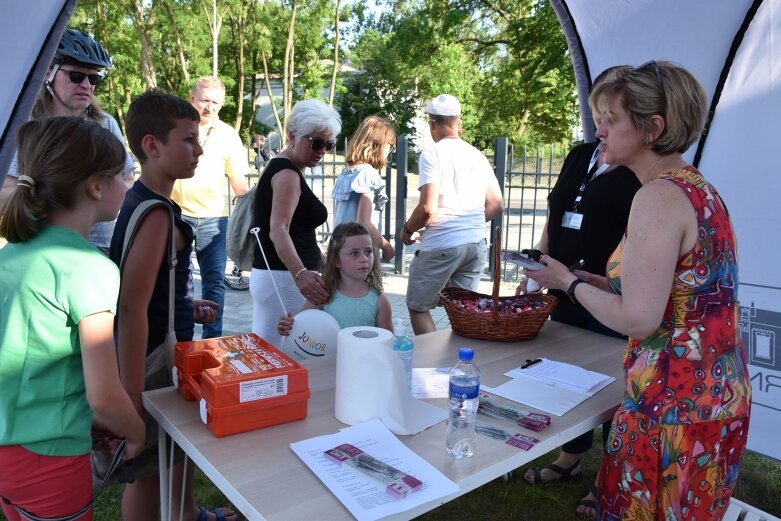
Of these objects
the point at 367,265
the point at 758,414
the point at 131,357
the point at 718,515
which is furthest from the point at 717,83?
the point at 131,357

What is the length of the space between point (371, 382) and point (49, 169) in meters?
0.99

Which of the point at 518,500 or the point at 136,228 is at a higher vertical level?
the point at 136,228

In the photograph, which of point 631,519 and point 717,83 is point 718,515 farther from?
point 717,83

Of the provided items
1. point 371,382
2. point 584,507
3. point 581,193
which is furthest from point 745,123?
point 371,382

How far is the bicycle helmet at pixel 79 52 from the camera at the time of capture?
8.75ft

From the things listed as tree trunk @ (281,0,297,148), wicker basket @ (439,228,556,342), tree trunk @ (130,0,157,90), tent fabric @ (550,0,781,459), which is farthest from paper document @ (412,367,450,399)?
tree trunk @ (281,0,297,148)

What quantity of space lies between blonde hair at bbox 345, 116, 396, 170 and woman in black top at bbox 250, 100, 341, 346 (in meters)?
1.28

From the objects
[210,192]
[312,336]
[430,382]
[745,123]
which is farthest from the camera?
[210,192]

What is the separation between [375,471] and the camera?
137 cm

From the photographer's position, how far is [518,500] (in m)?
2.81

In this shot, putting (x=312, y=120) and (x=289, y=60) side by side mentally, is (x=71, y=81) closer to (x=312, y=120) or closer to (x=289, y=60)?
(x=312, y=120)

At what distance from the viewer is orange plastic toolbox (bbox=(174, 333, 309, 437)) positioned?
151 cm

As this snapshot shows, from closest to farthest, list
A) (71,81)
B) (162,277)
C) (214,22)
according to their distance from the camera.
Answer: (162,277) < (71,81) < (214,22)

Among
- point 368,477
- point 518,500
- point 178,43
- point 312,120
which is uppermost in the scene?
point 178,43
